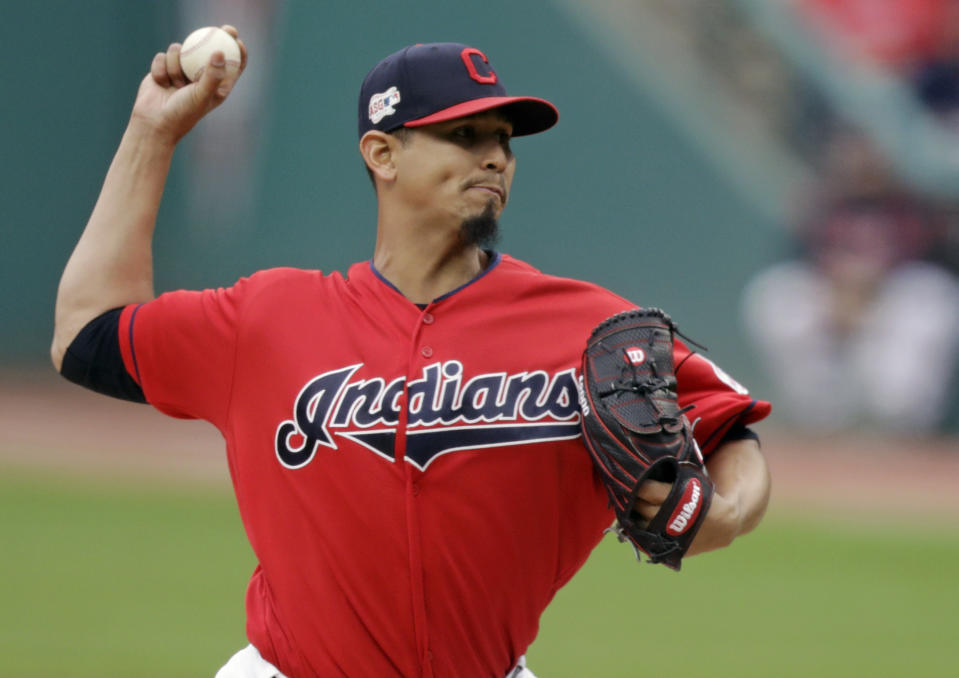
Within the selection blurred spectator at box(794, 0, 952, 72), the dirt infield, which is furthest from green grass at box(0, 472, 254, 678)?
blurred spectator at box(794, 0, 952, 72)

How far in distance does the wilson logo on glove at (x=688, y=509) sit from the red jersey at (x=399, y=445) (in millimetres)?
276

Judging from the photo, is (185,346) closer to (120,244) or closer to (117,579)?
(120,244)

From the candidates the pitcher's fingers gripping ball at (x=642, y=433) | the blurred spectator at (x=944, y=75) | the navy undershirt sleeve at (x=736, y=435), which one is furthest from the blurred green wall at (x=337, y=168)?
the pitcher's fingers gripping ball at (x=642, y=433)

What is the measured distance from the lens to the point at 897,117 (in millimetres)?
13094

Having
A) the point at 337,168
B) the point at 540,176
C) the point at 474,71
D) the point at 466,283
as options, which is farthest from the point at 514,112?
the point at 337,168

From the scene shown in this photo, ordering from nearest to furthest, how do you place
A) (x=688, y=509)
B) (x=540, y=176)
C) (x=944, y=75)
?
(x=688, y=509) < (x=944, y=75) < (x=540, y=176)

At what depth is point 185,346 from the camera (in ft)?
9.35

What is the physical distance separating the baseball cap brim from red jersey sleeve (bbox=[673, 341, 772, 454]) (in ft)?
1.93

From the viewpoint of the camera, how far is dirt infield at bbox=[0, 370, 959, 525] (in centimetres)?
1059

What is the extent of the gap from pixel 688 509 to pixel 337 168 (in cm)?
1231

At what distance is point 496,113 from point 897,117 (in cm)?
1105

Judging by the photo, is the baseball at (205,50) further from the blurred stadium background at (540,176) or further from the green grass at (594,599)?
the blurred stadium background at (540,176)

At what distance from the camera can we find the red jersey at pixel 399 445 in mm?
2709

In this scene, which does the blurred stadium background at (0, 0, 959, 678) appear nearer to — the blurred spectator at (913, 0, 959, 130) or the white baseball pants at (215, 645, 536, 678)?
the blurred spectator at (913, 0, 959, 130)
